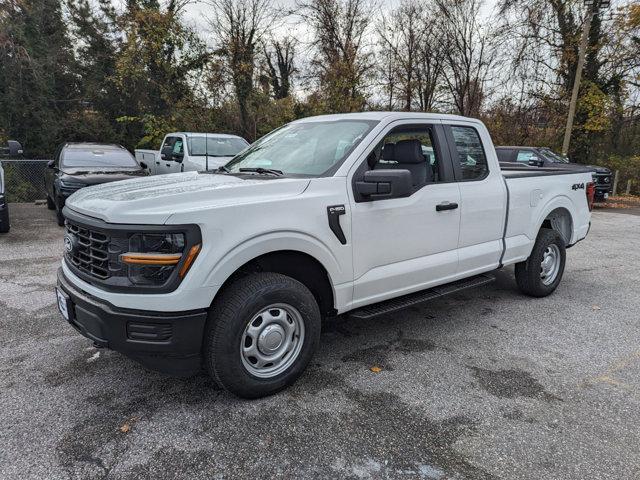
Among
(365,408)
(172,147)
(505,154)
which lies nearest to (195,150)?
(172,147)

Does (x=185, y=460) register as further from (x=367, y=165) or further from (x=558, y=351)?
(x=558, y=351)

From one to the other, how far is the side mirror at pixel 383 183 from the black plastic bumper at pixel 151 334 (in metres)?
1.41

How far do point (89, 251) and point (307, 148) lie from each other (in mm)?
1852

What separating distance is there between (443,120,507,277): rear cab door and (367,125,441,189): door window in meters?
0.28

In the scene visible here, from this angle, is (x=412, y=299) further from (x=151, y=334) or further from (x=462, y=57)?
(x=462, y=57)

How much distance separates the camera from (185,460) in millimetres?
2465

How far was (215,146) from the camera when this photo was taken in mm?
10820

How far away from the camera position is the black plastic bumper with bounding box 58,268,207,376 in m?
2.60

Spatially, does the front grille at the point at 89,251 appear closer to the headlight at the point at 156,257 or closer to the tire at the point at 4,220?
the headlight at the point at 156,257

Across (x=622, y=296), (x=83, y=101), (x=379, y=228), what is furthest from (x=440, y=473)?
(x=83, y=101)

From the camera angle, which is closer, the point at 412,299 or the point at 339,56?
the point at 412,299

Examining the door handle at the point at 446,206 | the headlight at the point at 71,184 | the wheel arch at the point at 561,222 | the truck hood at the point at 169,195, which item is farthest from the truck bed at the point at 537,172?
the headlight at the point at 71,184

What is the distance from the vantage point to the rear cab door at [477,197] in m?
4.17

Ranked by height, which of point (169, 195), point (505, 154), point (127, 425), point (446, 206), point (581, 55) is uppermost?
point (581, 55)
